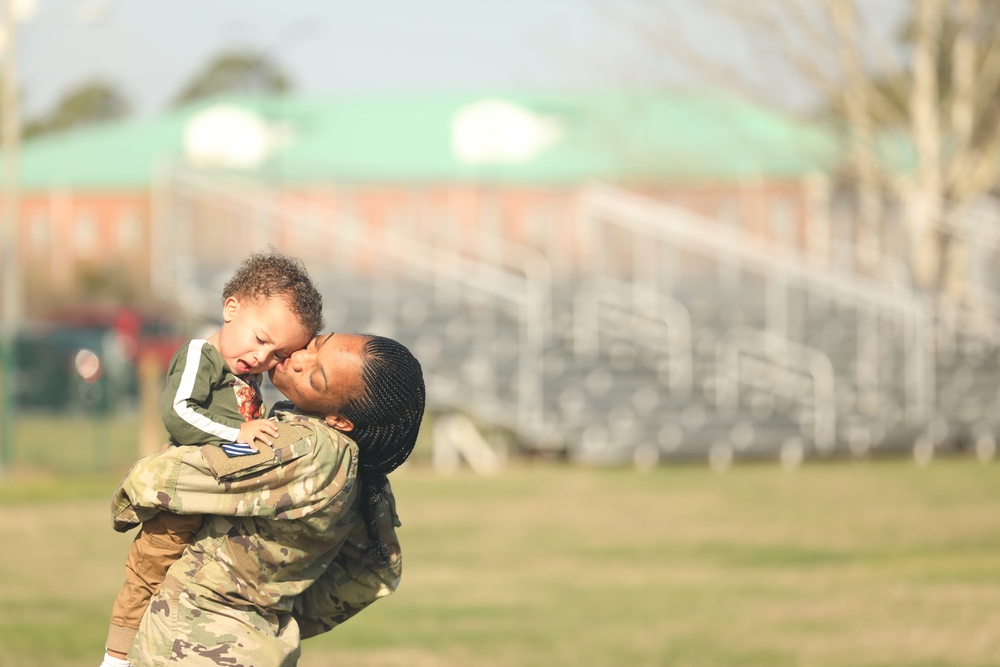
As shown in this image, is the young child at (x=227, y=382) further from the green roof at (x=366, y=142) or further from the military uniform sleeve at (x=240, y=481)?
the green roof at (x=366, y=142)

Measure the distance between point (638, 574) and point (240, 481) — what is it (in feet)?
31.3

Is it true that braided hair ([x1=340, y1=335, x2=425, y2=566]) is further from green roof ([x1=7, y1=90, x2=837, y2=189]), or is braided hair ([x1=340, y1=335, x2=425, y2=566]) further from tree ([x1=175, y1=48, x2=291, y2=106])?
tree ([x1=175, y1=48, x2=291, y2=106])

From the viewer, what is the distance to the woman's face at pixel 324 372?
3527mm

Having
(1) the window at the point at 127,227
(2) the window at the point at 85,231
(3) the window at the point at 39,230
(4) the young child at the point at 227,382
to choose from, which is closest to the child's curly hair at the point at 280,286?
(4) the young child at the point at 227,382

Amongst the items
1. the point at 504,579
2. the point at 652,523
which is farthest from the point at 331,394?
the point at 652,523

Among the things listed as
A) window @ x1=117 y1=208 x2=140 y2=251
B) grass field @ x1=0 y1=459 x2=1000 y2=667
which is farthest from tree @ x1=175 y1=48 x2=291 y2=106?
grass field @ x1=0 y1=459 x2=1000 y2=667

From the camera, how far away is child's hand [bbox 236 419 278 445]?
3.43 metres

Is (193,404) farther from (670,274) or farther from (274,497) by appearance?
(670,274)

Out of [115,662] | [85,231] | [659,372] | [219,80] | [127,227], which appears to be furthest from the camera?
[219,80]

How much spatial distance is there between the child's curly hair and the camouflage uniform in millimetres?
236

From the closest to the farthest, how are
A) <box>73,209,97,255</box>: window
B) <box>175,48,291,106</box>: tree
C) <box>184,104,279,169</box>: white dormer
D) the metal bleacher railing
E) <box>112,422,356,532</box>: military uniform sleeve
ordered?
<box>112,422,356,532</box>: military uniform sleeve, the metal bleacher railing, <box>184,104,279,169</box>: white dormer, <box>73,209,97,255</box>: window, <box>175,48,291,106</box>: tree

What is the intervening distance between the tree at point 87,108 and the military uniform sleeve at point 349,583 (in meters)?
96.2

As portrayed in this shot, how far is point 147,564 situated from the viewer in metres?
3.61

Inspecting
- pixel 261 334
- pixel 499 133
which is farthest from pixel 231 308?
pixel 499 133
